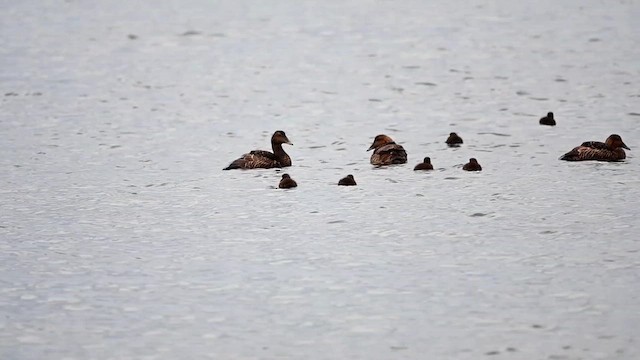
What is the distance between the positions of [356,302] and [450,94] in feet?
55.9

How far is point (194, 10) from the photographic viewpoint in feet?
155

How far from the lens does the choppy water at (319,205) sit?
36.8ft

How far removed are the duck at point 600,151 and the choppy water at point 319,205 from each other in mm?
202

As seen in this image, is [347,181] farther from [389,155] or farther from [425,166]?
[389,155]

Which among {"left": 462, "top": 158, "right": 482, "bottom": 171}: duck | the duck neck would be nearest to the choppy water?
{"left": 462, "top": 158, "right": 482, "bottom": 171}: duck

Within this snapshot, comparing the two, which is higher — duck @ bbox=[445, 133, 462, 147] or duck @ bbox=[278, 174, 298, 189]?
duck @ bbox=[445, 133, 462, 147]

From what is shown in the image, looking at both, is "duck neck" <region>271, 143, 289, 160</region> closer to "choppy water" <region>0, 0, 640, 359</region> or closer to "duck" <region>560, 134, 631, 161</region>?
"choppy water" <region>0, 0, 640, 359</region>

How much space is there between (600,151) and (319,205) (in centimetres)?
527

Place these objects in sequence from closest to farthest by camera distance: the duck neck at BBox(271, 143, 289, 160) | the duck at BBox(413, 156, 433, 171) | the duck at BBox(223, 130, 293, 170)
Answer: the duck at BBox(413, 156, 433, 171), the duck at BBox(223, 130, 293, 170), the duck neck at BBox(271, 143, 289, 160)

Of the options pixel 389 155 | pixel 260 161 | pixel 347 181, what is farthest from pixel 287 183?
pixel 389 155

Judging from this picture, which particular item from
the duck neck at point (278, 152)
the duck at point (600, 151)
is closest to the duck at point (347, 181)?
the duck neck at point (278, 152)

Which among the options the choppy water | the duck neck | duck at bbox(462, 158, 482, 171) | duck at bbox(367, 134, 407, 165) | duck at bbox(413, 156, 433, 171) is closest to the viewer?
the choppy water

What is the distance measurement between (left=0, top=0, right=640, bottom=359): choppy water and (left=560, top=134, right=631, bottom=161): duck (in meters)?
0.20

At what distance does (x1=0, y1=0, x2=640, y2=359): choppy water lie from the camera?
11211 millimetres
